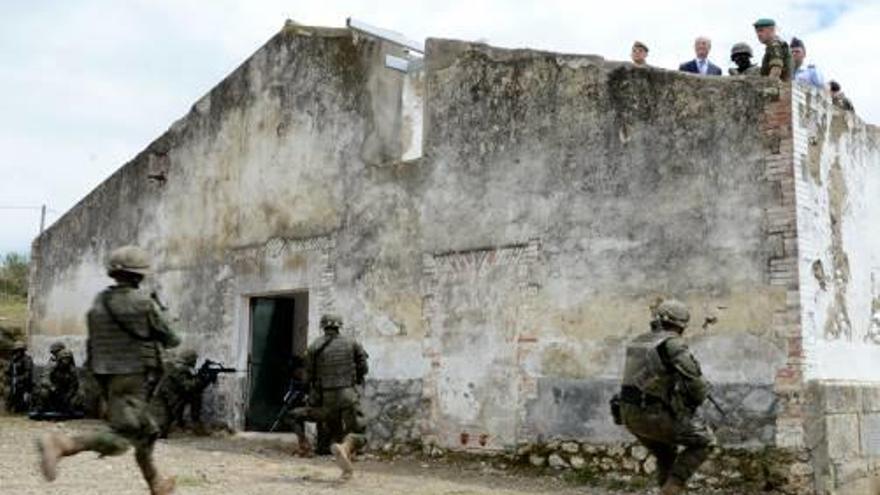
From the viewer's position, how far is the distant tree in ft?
95.0

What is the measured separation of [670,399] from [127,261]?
387cm

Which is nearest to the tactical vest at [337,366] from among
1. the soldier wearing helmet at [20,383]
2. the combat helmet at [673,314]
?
the combat helmet at [673,314]

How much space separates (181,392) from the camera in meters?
13.9

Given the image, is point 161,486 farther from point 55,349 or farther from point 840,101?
point 55,349

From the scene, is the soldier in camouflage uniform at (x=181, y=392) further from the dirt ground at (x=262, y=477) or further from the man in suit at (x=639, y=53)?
the man in suit at (x=639, y=53)

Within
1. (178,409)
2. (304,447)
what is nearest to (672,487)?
(304,447)

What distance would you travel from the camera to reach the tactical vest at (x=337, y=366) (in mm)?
9633

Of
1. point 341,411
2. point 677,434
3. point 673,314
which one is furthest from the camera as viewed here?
point 341,411

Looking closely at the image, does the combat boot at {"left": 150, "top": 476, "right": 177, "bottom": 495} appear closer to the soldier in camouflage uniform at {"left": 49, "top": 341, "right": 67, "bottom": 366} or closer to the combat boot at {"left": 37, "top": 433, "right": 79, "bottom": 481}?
the combat boot at {"left": 37, "top": 433, "right": 79, "bottom": 481}

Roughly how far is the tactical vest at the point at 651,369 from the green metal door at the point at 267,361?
7489 millimetres

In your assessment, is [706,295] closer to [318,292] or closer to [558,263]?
[558,263]

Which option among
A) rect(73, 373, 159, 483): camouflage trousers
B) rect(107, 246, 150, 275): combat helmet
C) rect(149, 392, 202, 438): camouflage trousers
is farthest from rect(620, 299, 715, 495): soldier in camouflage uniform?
rect(149, 392, 202, 438): camouflage trousers

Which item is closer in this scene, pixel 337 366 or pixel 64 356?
pixel 337 366

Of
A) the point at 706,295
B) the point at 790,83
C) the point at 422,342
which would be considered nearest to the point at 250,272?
the point at 422,342
